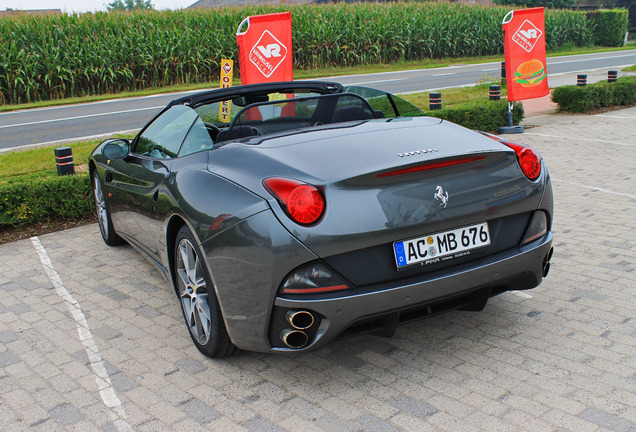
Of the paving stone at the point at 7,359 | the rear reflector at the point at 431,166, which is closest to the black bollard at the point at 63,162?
the paving stone at the point at 7,359

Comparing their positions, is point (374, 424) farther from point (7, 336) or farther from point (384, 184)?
point (7, 336)

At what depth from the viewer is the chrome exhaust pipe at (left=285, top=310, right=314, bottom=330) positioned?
296 cm

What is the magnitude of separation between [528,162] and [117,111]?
15390 mm

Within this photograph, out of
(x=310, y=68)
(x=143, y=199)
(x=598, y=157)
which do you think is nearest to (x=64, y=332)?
(x=143, y=199)

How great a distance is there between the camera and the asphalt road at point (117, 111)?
542 inches

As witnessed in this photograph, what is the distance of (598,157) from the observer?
9.10 metres

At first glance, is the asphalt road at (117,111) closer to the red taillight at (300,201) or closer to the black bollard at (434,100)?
the black bollard at (434,100)

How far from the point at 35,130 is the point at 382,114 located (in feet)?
40.5

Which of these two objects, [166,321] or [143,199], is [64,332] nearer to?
[166,321]

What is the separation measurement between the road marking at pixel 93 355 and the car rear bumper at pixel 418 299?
83 centimetres

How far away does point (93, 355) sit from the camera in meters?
3.80

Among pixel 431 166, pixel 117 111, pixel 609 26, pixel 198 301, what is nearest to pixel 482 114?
pixel 431 166

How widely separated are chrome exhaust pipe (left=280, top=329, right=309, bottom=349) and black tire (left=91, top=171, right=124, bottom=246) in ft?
10.4

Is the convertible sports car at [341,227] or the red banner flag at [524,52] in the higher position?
the red banner flag at [524,52]
